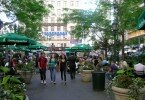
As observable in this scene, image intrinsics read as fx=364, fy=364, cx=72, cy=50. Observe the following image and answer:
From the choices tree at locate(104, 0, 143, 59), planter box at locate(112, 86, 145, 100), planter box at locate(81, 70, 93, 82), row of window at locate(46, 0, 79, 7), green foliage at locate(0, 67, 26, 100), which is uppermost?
row of window at locate(46, 0, 79, 7)

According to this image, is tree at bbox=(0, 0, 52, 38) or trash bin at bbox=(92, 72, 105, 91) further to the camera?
tree at bbox=(0, 0, 52, 38)

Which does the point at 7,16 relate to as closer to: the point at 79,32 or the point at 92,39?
the point at 79,32

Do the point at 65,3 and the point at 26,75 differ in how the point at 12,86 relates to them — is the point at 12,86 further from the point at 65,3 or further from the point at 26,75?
the point at 65,3

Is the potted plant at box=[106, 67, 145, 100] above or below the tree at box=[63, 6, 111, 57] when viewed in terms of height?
below

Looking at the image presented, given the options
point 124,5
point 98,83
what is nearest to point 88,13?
point 124,5

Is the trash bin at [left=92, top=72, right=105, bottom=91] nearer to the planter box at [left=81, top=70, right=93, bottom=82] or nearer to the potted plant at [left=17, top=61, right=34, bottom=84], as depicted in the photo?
the potted plant at [left=17, top=61, right=34, bottom=84]

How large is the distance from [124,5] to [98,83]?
44.3ft

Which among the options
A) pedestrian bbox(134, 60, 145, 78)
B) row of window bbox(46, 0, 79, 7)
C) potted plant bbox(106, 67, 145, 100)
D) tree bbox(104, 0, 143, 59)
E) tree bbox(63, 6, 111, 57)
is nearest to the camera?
potted plant bbox(106, 67, 145, 100)

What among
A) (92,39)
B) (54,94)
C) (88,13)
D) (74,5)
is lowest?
(54,94)

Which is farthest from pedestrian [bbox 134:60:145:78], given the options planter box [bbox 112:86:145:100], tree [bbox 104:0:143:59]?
tree [bbox 104:0:143:59]

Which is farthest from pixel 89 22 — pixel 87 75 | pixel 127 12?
pixel 87 75

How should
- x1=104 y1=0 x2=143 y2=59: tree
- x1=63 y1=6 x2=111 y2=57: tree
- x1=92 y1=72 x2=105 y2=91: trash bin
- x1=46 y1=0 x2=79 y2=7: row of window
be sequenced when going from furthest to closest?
x1=46 y1=0 x2=79 y2=7: row of window, x1=63 y1=6 x2=111 y2=57: tree, x1=104 y1=0 x2=143 y2=59: tree, x1=92 y1=72 x2=105 y2=91: trash bin

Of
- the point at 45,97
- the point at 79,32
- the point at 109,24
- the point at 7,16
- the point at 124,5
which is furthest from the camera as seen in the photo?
the point at 79,32

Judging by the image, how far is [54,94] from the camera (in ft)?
46.8
